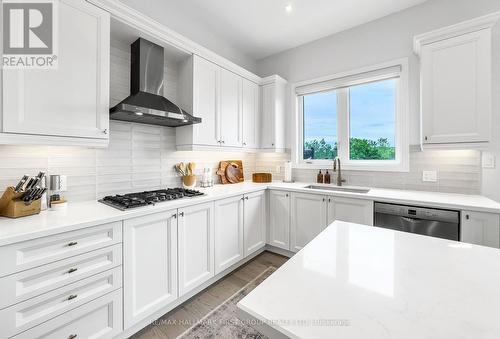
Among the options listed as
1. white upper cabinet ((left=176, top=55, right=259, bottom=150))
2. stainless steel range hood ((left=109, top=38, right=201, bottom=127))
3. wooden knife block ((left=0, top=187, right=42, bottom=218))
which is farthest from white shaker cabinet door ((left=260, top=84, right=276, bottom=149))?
wooden knife block ((left=0, top=187, right=42, bottom=218))

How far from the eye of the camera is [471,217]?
5.62ft

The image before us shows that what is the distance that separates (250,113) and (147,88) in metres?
1.49

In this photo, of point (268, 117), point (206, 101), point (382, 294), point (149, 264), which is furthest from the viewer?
point (268, 117)

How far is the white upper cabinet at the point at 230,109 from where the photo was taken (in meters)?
2.69

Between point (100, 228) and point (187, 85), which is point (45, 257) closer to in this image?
point (100, 228)

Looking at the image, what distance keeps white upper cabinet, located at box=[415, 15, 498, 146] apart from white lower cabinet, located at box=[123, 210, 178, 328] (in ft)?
8.33

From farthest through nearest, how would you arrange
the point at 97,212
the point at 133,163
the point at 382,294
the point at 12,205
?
the point at 133,163 → the point at 97,212 → the point at 12,205 → the point at 382,294

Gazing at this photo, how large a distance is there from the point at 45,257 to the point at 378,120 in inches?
131

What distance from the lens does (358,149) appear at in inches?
114

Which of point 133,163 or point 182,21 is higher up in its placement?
point 182,21

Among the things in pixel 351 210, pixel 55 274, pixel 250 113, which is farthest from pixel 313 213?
pixel 55 274

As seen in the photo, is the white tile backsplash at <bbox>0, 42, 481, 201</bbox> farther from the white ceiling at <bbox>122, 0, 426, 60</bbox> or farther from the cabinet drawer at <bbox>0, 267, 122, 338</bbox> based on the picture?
the cabinet drawer at <bbox>0, 267, 122, 338</bbox>

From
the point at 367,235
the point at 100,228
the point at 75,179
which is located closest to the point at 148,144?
the point at 75,179

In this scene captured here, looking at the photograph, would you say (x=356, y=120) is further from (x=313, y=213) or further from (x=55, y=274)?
(x=55, y=274)
